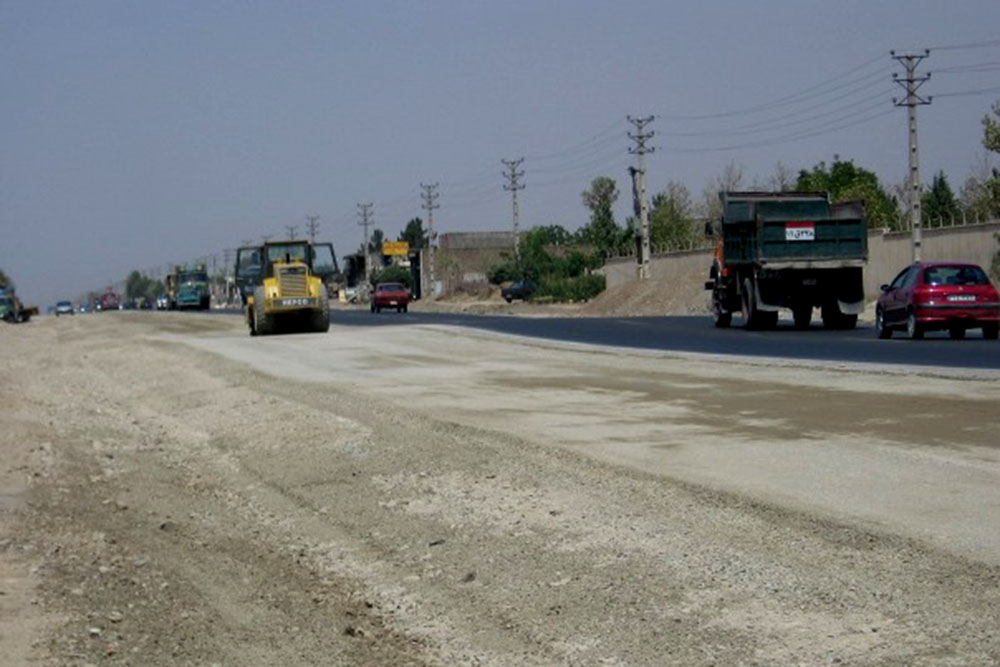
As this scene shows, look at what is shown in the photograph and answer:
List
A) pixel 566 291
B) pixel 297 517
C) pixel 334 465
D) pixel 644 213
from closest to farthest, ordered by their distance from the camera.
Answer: pixel 297 517 → pixel 334 465 → pixel 644 213 → pixel 566 291

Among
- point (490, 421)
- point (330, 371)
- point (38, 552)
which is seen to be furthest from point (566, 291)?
point (38, 552)

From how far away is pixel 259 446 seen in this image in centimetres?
1800

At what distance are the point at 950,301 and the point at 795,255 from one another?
20.8 ft

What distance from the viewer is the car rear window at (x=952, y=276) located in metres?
32.2

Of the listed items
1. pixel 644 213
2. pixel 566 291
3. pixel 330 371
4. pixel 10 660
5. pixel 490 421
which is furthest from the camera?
pixel 566 291

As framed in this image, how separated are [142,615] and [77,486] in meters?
7.04

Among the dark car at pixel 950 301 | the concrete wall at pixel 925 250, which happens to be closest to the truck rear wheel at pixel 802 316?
the dark car at pixel 950 301

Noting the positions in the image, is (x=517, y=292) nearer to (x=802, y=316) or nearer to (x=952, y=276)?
(x=802, y=316)

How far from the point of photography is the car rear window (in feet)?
105

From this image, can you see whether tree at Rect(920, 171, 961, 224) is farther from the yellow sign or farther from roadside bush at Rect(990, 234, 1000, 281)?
the yellow sign

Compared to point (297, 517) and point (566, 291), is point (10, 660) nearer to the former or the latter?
point (297, 517)

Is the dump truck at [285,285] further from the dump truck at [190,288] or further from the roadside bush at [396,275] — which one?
the roadside bush at [396,275]

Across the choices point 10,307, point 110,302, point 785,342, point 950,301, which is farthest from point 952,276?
point 110,302

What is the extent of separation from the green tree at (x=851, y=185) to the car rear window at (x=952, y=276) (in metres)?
57.8
